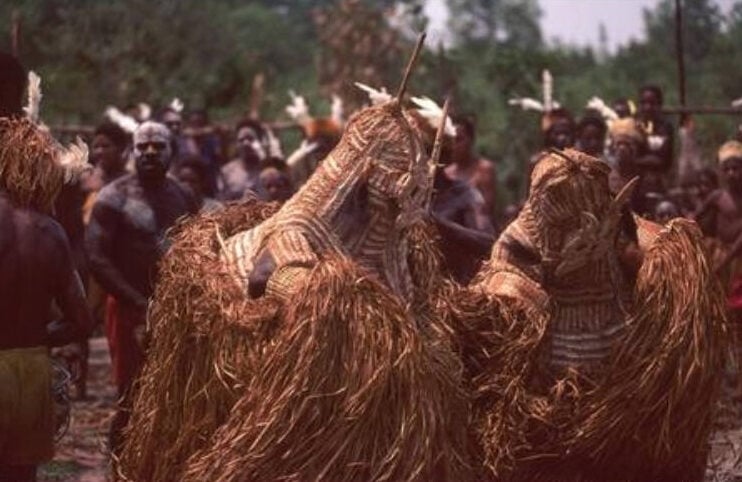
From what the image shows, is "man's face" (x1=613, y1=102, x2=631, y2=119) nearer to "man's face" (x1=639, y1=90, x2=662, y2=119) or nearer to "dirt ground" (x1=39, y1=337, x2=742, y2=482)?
"man's face" (x1=639, y1=90, x2=662, y2=119)

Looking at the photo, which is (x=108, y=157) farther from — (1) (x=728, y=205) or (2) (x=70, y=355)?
(1) (x=728, y=205)

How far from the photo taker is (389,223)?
6.99 m

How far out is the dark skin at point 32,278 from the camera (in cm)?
660

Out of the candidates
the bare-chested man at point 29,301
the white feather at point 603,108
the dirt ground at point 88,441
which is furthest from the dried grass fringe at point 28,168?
the white feather at point 603,108

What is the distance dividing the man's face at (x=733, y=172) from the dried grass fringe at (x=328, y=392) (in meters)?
6.39

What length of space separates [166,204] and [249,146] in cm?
568

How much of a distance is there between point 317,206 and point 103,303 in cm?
637

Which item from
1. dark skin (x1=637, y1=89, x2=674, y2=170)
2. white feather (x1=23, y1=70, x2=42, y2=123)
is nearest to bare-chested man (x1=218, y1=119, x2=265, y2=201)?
dark skin (x1=637, y1=89, x2=674, y2=170)

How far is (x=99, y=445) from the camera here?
8500 millimetres

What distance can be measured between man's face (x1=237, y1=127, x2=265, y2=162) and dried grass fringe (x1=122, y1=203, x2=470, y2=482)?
332 inches

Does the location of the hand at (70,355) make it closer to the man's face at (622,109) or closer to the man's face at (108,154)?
the man's face at (108,154)

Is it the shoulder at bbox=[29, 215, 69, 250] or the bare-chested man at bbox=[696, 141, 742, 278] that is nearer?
the shoulder at bbox=[29, 215, 69, 250]

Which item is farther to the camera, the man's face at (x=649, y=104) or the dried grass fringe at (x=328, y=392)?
the man's face at (x=649, y=104)

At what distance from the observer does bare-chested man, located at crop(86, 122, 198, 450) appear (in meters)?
9.27
